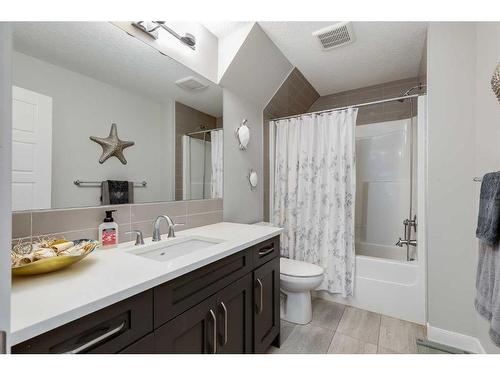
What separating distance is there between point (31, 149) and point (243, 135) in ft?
4.73

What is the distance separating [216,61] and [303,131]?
1.06 meters

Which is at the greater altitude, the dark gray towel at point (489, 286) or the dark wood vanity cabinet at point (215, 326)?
the dark gray towel at point (489, 286)

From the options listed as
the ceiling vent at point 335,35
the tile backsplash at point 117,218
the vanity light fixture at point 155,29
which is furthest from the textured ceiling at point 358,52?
the tile backsplash at point 117,218

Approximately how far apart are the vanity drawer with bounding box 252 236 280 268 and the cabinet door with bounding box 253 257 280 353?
3 cm

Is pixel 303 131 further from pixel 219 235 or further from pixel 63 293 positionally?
pixel 63 293

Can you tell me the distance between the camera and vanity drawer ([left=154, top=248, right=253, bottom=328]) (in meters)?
0.79

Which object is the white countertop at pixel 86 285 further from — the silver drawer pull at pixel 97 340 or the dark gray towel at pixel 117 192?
the dark gray towel at pixel 117 192

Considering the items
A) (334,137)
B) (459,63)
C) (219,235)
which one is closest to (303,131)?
(334,137)

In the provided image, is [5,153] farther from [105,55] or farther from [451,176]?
[451,176]

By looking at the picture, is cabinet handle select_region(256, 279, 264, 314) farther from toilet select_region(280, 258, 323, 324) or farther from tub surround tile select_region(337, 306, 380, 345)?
tub surround tile select_region(337, 306, 380, 345)

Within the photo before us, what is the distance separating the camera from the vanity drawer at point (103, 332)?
535mm

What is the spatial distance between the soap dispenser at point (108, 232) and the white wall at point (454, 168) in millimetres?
2050

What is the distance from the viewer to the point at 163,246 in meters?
1.27

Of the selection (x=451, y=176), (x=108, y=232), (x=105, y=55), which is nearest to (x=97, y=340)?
(x=108, y=232)
